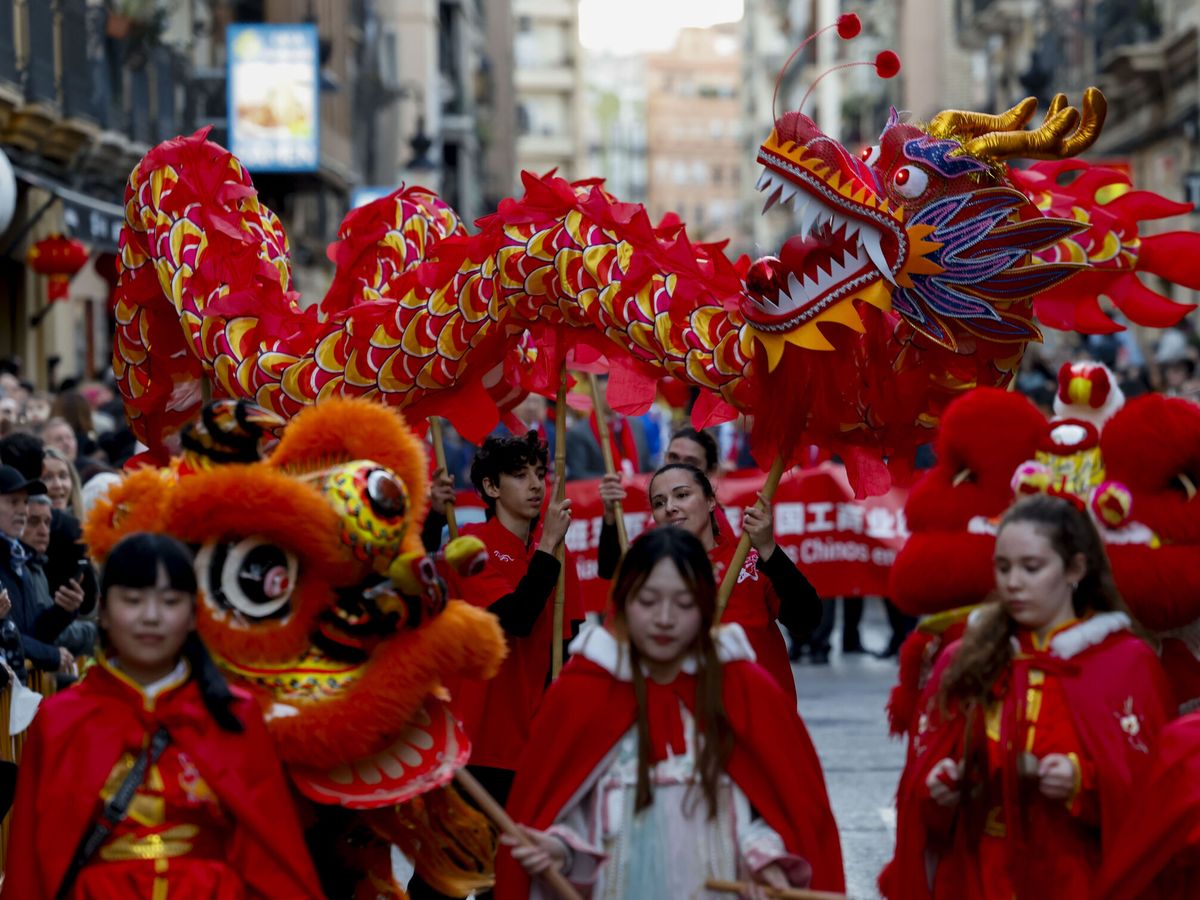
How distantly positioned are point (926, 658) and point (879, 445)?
111 centimetres

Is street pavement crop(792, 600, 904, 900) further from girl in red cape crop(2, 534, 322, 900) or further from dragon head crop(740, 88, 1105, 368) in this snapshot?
girl in red cape crop(2, 534, 322, 900)

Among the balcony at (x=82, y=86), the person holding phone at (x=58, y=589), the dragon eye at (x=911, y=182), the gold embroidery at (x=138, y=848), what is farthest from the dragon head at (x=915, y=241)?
the balcony at (x=82, y=86)

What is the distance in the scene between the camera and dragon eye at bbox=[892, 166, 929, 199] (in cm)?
666

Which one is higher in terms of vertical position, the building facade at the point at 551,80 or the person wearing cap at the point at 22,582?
the building facade at the point at 551,80

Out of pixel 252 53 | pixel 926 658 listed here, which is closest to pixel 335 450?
pixel 926 658

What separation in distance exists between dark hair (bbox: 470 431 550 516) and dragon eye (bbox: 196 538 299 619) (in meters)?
2.18

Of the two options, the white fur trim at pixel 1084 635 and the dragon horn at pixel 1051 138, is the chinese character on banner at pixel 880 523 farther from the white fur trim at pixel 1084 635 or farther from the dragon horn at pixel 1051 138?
the white fur trim at pixel 1084 635

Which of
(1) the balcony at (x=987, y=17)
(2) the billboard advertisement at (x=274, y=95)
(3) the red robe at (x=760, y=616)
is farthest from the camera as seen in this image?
(1) the balcony at (x=987, y=17)

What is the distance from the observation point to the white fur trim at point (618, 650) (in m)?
5.28

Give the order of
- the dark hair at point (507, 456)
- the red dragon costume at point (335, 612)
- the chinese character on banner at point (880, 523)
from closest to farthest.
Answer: the red dragon costume at point (335, 612) < the dark hair at point (507, 456) < the chinese character on banner at point (880, 523)

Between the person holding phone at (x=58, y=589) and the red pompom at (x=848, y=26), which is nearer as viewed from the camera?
the red pompom at (x=848, y=26)

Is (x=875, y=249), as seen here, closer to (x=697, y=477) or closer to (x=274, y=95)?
(x=697, y=477)

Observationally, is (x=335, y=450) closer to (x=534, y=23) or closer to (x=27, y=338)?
(x=27, y=338)

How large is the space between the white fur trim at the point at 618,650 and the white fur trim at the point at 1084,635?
0.75 meters
